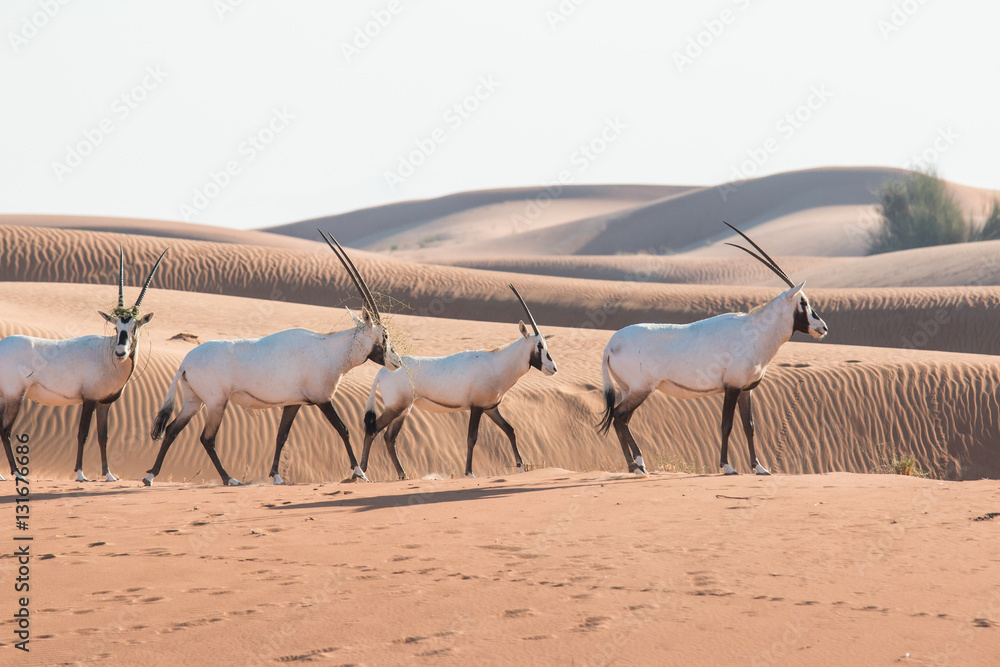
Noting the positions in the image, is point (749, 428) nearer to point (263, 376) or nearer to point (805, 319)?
point (805, 319)

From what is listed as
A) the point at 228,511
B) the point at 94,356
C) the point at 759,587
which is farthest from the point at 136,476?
the point at 759,587

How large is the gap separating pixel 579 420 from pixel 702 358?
6.42 metres

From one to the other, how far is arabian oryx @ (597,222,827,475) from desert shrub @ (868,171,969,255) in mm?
53818

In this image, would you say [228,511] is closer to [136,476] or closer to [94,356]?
[94,356]

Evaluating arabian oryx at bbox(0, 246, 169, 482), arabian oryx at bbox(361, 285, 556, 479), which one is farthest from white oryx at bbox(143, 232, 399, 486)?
arabian oryx at bbox(361, 285, 556, 479)

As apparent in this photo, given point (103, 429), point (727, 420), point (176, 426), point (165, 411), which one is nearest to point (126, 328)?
point (165, 411)

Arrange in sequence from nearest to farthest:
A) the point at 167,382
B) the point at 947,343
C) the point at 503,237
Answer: the point at 167,382
the point at 947,343
the point at 503,237

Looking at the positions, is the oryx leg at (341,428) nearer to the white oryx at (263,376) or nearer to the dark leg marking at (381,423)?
the white oryx at (263,376)

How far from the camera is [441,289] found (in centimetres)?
3412

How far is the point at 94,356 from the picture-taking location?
10.9 metres

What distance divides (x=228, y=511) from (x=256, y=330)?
45.6ft

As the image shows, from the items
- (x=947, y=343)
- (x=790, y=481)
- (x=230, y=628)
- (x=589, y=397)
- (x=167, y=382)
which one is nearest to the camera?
(x=230, y=628)

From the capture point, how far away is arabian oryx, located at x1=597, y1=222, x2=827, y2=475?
10758 millimetres

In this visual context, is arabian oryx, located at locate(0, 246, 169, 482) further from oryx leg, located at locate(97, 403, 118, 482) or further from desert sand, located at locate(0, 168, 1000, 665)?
desert sand, located at locate(0, 168, 1000, 665)
